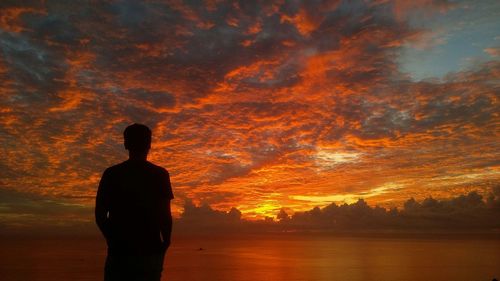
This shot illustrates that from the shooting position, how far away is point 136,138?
11.3ft

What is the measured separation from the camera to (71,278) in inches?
3585

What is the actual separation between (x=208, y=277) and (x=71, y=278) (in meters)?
33.5

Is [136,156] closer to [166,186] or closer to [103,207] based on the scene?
[166,186]

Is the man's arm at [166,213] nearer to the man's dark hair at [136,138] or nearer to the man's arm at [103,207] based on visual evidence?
the man's dark hair at [136,138]

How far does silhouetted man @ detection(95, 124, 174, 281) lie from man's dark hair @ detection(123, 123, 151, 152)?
0.39 feet

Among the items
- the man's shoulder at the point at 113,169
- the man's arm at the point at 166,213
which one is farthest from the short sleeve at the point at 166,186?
the man's shoulder at the point at 113,169

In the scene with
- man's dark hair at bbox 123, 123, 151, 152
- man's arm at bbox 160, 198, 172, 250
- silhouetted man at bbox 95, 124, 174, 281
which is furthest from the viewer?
man's dark hair at bbox 123, 123, 151, 152

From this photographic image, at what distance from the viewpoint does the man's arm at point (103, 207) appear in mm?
3183

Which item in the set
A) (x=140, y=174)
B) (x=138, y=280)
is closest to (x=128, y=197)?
(x=140, y=174)

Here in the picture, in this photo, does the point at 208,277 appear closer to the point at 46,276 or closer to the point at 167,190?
the point at 46,276

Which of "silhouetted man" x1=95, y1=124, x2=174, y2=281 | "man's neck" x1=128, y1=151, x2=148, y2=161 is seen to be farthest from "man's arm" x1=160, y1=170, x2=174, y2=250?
"man's neck" x1=128, y1=151, x2=148, y2=161

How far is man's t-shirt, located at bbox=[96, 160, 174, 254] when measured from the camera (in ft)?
10.5

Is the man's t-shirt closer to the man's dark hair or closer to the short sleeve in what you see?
the short sleeve

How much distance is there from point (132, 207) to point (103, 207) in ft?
0.78
